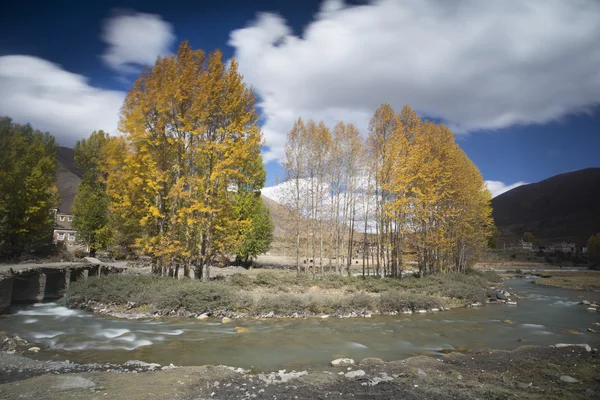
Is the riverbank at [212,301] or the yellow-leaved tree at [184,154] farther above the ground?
the yellow-leaved tree at [184,154]

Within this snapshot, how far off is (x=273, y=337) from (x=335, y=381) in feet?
19.2

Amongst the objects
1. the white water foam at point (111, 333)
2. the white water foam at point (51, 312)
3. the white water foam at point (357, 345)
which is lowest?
the white water foam at point (51, 312)

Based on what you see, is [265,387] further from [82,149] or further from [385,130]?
[82,149]

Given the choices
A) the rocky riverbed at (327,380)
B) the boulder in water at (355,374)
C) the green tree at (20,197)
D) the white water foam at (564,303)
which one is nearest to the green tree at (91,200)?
the green tree at (20,197)

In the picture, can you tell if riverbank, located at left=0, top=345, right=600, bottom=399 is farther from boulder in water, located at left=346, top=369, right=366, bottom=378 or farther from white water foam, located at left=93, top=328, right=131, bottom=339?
white water foam, located at left=93, top=328, right=131, bottom=339

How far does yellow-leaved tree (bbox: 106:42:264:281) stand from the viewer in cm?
2027

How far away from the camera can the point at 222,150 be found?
69.1ft

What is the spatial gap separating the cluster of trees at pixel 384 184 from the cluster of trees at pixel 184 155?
8531 mm

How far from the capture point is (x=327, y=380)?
26.6ft

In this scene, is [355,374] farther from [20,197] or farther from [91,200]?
[91,200]

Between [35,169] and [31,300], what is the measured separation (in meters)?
19.9

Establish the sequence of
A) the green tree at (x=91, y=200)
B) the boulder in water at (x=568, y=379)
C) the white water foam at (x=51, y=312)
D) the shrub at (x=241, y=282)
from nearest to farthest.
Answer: the boulder in water at (x=568, y=379)
the white water foam at (x=51, y=312)
the shrub at (x=241, y=282)
the green tree at (x=91, y=200)

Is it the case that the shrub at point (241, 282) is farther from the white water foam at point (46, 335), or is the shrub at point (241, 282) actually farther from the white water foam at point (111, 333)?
the white water foam at point (46, 335)

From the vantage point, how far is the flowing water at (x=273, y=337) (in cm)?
1073
